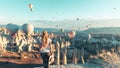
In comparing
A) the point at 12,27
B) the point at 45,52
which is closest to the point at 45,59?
the point at 45,52

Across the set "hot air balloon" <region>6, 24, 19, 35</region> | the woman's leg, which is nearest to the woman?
the woman's leg

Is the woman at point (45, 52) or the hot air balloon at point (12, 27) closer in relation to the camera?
the woman at point (45, 52)

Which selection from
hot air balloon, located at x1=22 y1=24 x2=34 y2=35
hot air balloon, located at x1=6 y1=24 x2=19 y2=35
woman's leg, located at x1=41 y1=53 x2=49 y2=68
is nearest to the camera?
woman's leg, located at x1=41 y1=53 x2=49 y2=68

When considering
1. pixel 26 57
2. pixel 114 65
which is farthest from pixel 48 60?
pixel 26 57

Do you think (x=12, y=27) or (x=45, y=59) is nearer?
(x=45, y=59)

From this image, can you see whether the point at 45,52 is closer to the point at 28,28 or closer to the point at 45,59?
the point at 45,59

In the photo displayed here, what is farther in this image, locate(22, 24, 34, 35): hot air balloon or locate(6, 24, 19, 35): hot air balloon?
locate(6, 24, 19, 35): hot air balloon

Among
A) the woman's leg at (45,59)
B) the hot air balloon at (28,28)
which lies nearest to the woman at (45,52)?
the woman's leg at (45,59)

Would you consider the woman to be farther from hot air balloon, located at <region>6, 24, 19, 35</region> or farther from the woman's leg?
hot air balloon, located at <region>6, 24, 19, 35</region>

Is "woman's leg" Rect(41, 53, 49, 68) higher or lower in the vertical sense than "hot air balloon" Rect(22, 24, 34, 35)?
lower

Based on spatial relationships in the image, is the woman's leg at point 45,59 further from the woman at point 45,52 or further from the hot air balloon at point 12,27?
the hot air balloon at point 12,27

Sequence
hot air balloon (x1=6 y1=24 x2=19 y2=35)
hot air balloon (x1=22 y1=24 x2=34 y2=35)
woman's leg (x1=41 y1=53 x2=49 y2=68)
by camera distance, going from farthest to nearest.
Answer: hot air balloon (x1=6 y1=24 x2=19 y2=35) → hot air balloon (x1=22 y1=24 x2=34 y2=35) → woman's leg (x1=41 y1=53 x2=49 y2=68)

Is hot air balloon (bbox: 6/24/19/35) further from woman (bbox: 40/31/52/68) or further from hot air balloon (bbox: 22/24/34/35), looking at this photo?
woman (bbox: 40/31/52/68)

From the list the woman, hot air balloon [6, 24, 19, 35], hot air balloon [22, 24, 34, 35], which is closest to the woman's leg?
the woman
